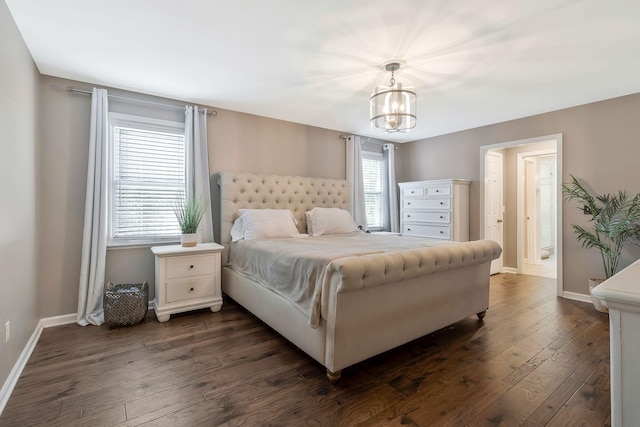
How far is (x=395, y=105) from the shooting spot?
98.7 inches

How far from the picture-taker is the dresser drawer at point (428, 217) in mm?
4626

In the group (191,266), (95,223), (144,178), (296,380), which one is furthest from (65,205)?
(296,380)

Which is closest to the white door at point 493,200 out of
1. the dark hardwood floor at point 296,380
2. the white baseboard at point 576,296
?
the white baseboard at point 576,296

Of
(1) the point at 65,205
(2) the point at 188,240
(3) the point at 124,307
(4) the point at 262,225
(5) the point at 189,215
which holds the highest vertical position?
(1) the point at 65,205

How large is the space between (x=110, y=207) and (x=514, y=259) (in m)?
5.94

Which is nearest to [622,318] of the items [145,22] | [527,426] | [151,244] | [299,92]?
[527,426]

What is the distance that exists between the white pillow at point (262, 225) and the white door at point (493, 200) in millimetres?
3186

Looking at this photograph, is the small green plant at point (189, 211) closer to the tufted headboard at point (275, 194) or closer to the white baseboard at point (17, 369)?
the tufted headboard at point (275, 194)

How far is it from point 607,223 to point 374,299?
10.1ft

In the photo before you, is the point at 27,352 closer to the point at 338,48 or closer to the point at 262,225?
the point at 262,225

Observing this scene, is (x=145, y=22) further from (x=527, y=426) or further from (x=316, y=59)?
(x=527, y=426)

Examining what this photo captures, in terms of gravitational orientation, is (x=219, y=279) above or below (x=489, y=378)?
above

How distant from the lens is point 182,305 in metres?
3.04

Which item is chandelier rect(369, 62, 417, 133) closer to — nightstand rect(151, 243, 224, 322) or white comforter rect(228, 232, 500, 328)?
white comforter rect(228, 232, 500, 328)
